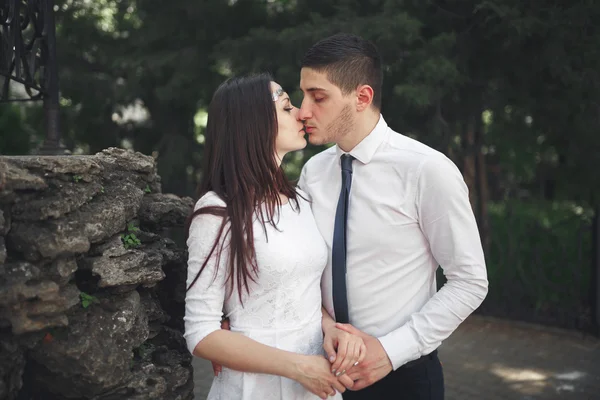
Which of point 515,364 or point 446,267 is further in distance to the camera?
point 515,364

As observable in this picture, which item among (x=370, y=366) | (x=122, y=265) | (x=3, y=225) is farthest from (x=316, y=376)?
(x=3, y=225)

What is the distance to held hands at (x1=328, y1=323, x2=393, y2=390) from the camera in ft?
8.20

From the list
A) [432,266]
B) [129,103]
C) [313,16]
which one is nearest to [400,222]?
[432,266]

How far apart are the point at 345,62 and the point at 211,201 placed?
3.06ft

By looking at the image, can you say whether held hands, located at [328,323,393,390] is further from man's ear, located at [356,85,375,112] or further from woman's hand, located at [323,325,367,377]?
man's ear, located at [356,85,375,112]

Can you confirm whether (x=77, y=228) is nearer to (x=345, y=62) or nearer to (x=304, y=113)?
(x=304, y=113)

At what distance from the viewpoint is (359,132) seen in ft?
9.46

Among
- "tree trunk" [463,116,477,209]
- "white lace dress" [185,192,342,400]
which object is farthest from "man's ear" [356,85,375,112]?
"tree trunk" [463,116,477,209]

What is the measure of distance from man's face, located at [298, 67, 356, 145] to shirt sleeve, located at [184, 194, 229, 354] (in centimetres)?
74

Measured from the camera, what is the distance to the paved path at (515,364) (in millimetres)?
5754

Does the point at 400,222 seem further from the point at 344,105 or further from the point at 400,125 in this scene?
the point at 400,125

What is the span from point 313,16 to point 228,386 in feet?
16.7

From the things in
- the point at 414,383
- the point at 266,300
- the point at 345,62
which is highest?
the point at 345,62

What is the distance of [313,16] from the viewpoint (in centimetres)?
679
